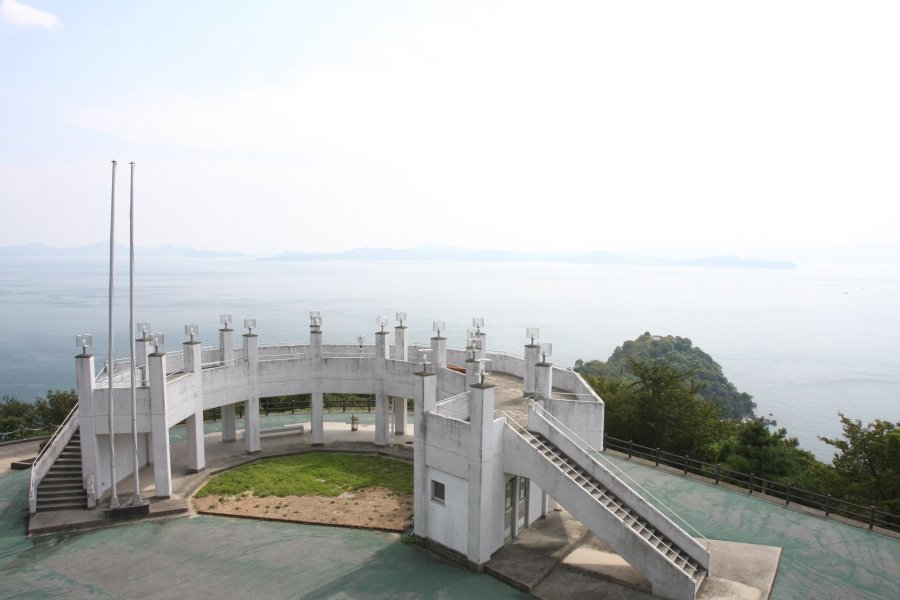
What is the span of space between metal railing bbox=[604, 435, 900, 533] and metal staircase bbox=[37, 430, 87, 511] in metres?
24.4

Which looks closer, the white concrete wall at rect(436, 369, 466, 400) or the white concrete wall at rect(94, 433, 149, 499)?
the white concrete wall at rect(94, 433, 149, 499)

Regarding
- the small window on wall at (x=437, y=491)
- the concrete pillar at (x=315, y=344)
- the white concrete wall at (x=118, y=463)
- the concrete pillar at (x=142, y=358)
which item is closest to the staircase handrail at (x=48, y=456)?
the white concrete wall at (x=118, y=463)

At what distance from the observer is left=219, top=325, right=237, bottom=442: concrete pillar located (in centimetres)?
3016

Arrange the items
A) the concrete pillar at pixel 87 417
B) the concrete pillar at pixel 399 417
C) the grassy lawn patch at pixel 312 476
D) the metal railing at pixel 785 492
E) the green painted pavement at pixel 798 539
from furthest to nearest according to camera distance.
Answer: the concrete pillar at pixel 399 417
the grassy lawn patch at pixel 312 476
the concrete pillar at pixel 87 417
the metal railing at pixel 785 492
the green painted pavement at pixel 798 539

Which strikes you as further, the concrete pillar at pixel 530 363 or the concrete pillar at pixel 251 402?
the concrete pillar at pixel 251 402

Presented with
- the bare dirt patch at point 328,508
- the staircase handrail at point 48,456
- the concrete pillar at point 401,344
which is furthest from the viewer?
the concrete pillar at point 401,344

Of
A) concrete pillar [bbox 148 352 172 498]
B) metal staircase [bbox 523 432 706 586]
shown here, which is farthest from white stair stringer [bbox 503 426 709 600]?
concrete pillar [bbox 148 352 172 498]

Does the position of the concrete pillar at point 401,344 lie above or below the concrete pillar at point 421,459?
above

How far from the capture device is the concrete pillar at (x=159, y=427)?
23422 millimetres

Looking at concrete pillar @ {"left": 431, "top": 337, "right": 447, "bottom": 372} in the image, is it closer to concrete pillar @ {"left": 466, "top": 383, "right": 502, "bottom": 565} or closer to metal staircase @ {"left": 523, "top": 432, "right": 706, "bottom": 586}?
metal staircase @ {"left": 523, "top": 432, "right": 706, "bottom": 586}

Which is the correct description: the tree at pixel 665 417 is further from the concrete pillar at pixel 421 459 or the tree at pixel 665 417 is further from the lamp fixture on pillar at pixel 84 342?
the lamp fixture on pillar at pixel 84 342

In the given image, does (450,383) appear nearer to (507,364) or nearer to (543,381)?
(507,364)

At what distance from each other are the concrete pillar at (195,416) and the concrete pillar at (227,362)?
2.14 meters

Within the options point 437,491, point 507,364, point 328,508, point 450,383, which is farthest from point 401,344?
point 437,491
